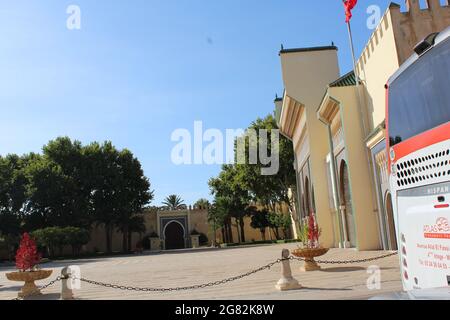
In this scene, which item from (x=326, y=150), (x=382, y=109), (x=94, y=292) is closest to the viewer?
(x=94, y=292)

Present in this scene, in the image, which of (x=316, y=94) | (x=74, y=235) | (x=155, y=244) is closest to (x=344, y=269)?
(x=316, y=94)

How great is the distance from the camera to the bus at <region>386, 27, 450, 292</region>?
4.22 metres

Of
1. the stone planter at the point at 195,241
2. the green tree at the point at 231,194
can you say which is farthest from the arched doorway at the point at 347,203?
the stone planter at the point at 195,241

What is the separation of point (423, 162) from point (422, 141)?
225mm

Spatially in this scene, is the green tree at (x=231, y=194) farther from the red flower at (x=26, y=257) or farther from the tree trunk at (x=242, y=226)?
the red flower at (x=26, y=257)

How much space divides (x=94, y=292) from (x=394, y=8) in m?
12.6

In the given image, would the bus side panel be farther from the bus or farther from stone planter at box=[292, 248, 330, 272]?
stone planter at box=[292, 248, 330, 272]

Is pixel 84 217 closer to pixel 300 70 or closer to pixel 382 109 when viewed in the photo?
pixel 300 70

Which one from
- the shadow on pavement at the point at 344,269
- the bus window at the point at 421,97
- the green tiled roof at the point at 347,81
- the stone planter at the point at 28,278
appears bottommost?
the shadow on pavement at the point at 344,269

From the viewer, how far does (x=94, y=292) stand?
11234mm

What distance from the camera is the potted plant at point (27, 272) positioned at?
1116 centimetres

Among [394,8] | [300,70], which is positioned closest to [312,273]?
[394,8]

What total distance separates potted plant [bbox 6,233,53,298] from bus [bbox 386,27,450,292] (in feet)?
30.6

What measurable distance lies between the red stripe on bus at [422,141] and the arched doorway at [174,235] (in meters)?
49.4
